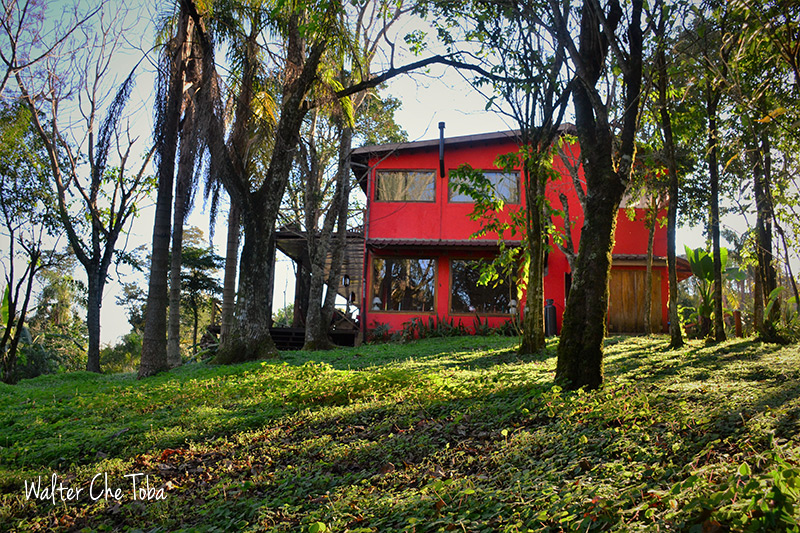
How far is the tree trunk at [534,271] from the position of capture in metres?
9.89

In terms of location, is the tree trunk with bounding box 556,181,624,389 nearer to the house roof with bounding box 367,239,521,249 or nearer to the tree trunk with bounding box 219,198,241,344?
the tree trunk with bounding box 219,198,241,344

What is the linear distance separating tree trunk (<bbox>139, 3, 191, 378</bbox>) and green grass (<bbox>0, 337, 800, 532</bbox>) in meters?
2.68

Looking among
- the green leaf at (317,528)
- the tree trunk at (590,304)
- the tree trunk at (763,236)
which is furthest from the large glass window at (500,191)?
the green leaf at (317,528)

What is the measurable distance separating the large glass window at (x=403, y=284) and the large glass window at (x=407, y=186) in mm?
2075

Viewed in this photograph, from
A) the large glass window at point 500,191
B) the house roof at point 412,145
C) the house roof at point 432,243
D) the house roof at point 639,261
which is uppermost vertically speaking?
the house roof at point 412,145

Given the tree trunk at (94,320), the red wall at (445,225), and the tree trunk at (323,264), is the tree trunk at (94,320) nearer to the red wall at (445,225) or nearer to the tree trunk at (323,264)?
the tree trunk at (323,264)

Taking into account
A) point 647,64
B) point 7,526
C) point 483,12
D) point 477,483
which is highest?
point 483,12

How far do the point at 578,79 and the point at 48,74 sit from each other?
639 inches

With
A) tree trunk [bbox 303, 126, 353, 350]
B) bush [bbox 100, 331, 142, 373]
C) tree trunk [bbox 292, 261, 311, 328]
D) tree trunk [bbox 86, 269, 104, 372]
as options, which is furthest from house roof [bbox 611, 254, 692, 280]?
bush [bbox 100, 331, 142, 373]

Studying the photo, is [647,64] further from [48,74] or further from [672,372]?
[48,74]

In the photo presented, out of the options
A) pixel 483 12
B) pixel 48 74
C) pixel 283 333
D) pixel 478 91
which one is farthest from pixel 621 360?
pixel 48 74

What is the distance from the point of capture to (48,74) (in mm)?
16391

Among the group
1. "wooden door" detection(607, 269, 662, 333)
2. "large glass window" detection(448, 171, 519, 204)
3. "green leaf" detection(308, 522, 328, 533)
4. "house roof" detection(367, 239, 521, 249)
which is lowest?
"green leaf" detection(308, 522, 328, 533)

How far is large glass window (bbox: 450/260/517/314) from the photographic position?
18.4 metres
